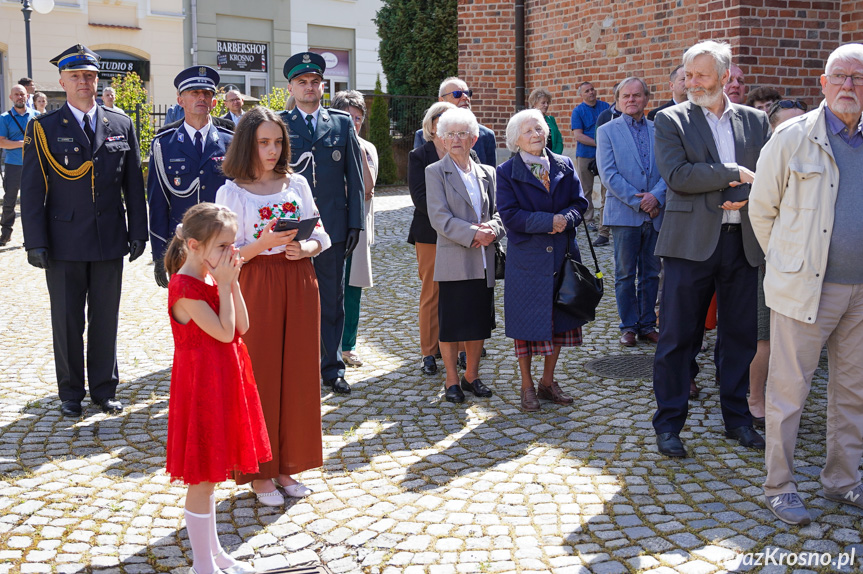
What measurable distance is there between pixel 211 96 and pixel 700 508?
4210 millimetres

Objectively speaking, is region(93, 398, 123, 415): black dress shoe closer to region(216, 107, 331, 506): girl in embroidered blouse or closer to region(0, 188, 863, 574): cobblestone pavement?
region(0, 188, 863, 574): cobblestone pavement

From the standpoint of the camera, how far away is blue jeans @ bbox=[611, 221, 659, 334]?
758 cm

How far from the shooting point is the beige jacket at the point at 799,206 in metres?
4.16

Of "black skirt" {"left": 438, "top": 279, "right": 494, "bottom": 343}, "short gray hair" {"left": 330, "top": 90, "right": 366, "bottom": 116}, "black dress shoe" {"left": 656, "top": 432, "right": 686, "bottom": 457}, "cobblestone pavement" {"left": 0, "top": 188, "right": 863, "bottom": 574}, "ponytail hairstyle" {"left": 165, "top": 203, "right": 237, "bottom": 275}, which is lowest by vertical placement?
"cobblestone pavement" {"left": 0, "top": 188, "right": 863, "bottom": 574}

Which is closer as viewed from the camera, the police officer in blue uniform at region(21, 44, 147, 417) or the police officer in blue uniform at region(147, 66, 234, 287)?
the police officer in blue uniform at region(21, 44, 147, 417)

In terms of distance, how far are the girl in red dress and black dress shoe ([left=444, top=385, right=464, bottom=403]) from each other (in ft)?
8.13

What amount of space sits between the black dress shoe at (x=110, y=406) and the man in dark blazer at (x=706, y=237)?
3.39 meters

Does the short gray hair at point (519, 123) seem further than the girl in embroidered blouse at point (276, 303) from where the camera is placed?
Yes

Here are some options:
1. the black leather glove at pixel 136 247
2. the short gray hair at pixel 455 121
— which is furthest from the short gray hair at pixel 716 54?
the black leather glove at pixel 136 247

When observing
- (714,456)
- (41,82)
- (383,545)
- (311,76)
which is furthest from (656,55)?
(41,82)

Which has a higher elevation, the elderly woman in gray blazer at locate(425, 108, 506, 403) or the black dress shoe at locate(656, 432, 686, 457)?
the elderly woman in gray blazer at locate(425, 108, 506, 403)

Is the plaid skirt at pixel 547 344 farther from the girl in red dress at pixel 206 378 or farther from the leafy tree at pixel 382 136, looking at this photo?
the leafy tree at pixel 382 136

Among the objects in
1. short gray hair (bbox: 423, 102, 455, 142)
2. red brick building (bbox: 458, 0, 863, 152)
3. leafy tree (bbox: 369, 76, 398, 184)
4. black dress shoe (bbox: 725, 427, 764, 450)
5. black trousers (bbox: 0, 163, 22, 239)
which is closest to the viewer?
black dress shoe (bbox: 725, 427, 764, 450)

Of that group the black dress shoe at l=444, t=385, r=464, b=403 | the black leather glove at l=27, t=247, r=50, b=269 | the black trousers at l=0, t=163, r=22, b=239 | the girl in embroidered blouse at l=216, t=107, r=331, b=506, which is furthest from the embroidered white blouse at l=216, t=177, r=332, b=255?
the black trousers at l=0, t=163, r=22, b=239
